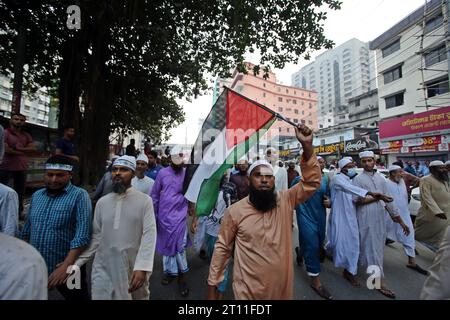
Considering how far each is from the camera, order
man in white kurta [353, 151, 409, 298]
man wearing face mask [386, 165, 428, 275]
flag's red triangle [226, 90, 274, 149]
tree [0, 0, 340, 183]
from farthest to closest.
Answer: tree [0, 0, 340, 183], man wearing face mask [386, 165, 428, 275], man in white kurta [353, 151, 409, 298], flag's red triangle [226, 90, 274, 149]

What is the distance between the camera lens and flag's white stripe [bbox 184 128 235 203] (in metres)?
2.93

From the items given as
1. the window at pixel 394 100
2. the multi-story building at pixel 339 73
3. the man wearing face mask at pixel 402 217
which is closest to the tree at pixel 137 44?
the man wearing face mask at pixel 402 217

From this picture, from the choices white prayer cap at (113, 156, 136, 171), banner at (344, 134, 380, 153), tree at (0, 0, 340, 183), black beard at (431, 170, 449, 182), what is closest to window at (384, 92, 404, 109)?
banner at (344, 134, 380, 153)

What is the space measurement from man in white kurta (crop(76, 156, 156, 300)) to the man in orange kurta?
0.66 metres

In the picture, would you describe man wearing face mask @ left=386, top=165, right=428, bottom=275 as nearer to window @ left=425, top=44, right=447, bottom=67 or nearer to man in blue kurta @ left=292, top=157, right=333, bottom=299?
man in blue kurta @ left=292, top=157, right=333, bottom=299

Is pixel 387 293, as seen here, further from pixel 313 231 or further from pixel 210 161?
pixel 210 161

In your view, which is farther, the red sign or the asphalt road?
the red sign

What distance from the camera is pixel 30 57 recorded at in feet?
29.7

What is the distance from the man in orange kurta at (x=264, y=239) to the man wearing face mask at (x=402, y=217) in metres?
3.32

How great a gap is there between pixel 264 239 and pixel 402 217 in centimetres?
382

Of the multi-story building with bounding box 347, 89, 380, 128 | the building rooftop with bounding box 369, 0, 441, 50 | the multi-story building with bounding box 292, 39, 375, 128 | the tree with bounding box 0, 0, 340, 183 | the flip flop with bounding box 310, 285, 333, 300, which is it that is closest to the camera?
the flip flop with bounding box 310, 285, 333, 300

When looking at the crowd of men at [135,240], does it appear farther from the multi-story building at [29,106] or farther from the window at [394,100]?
the multi-story building at [29,106]

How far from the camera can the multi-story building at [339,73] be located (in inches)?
3061

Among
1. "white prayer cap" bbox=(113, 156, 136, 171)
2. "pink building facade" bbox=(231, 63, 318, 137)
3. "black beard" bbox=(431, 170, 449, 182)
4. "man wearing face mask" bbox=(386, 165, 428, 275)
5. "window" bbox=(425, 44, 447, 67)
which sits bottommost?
"man wearing face mask" bbox=(386, 165, 428, 275)
